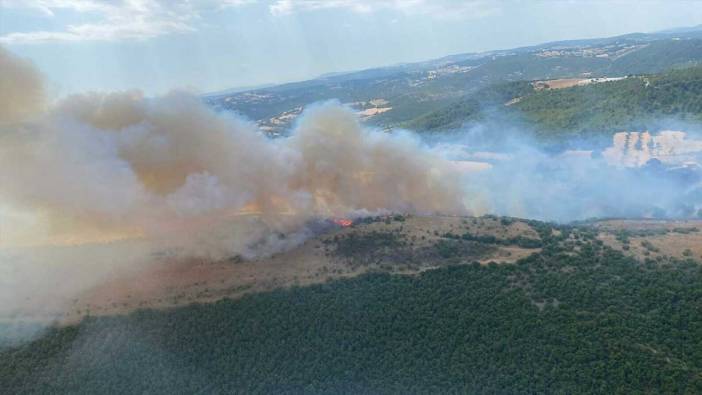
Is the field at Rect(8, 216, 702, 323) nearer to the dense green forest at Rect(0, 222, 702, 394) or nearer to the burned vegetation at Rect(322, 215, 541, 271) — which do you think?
the burned vegetation at Rect(322, 215, 541, 271)

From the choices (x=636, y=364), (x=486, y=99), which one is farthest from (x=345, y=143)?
(x=486, y=99)

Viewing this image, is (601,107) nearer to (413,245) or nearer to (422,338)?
(413,245)

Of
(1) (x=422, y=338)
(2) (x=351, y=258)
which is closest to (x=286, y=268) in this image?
(2) (x=351, y=258)

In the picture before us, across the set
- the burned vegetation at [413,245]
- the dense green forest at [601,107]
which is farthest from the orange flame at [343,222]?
the dense green forest at [601,107]

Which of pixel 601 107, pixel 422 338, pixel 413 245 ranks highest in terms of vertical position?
pixel 601 107

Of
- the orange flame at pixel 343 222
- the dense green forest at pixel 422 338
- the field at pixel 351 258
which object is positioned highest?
the orange flame at pixel 343 222

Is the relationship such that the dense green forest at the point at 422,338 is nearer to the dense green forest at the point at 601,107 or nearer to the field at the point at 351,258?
the field at the point at 351,258

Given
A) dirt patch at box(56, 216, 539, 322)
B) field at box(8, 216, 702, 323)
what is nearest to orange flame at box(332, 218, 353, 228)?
field at box(8, 216, 702, 323)
